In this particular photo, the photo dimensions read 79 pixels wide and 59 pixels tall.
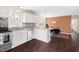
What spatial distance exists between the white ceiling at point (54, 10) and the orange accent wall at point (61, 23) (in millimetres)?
90

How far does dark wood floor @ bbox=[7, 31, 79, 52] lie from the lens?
2.10 meters

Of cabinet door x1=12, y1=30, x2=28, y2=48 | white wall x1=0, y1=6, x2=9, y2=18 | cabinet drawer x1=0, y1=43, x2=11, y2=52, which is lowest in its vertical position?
cabinet drawer x1=0, y1=43, x2=11, y2=52

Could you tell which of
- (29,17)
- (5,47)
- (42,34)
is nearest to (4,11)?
(29,17)

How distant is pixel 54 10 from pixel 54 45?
30.3 inches

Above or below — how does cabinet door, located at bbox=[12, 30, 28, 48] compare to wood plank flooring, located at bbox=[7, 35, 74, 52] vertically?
above

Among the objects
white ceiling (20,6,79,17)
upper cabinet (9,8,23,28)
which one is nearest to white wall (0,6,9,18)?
upper cabinet (9,8,23,28)

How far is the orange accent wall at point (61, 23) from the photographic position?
2.13m

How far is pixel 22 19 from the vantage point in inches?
83.2

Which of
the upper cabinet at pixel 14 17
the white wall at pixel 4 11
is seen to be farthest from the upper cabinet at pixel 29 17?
the white wall at pixel 4 11

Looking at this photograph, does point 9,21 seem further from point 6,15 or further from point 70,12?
point 70,12

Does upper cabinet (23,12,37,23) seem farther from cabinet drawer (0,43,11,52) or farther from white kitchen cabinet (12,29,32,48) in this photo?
cabinet drawer (0,43,11,52)

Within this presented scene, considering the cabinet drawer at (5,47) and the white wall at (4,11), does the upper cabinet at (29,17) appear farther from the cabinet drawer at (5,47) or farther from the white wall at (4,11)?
the cabinet drawer at (5,47)

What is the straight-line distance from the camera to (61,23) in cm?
217

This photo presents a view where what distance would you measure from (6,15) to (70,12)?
1.37 m
